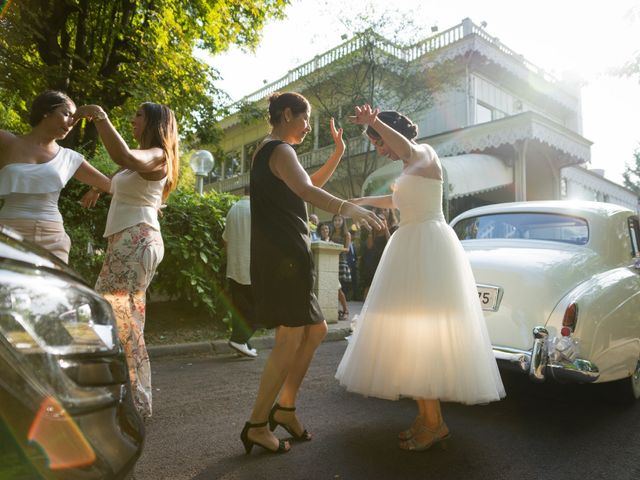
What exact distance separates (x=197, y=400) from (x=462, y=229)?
10.5 feet

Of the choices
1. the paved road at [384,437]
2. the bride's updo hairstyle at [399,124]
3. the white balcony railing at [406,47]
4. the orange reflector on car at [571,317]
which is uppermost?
the white balcony railing at [406,47]

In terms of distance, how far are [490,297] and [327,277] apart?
14.9 feet

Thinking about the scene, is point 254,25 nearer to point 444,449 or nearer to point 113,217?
point 113,217

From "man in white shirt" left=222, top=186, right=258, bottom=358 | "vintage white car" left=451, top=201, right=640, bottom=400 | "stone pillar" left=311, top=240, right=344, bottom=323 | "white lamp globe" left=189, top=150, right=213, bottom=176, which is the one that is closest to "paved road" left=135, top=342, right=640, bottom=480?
"vintage white car" left=451, top=201, right=640, bottom=400

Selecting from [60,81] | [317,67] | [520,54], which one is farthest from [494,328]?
[520,54]

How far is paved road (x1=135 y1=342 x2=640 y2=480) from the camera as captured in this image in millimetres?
2508

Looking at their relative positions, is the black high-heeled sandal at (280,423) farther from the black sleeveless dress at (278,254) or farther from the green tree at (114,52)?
the green tree at (114,52)

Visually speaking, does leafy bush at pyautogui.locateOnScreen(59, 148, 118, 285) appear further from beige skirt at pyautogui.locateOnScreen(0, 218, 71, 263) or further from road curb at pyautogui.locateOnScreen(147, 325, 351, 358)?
beige skirt at pyautogui.locateOnScreen(0, 218, 71, 263)

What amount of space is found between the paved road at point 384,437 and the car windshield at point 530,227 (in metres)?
1.37

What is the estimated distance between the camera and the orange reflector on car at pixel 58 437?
38.2 inches

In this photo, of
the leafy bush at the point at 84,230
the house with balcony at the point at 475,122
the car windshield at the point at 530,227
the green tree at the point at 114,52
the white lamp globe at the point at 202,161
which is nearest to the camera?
the car windshield at the point at 530,227

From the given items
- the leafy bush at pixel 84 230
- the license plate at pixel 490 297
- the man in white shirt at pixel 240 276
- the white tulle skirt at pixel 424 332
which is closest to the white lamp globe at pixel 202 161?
the leafy bush at pixel 84 230

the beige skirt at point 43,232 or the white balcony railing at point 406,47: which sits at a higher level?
the white balcony railing at point 406,47

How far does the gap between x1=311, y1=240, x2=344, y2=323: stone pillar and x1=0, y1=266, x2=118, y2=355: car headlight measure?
6.68m
